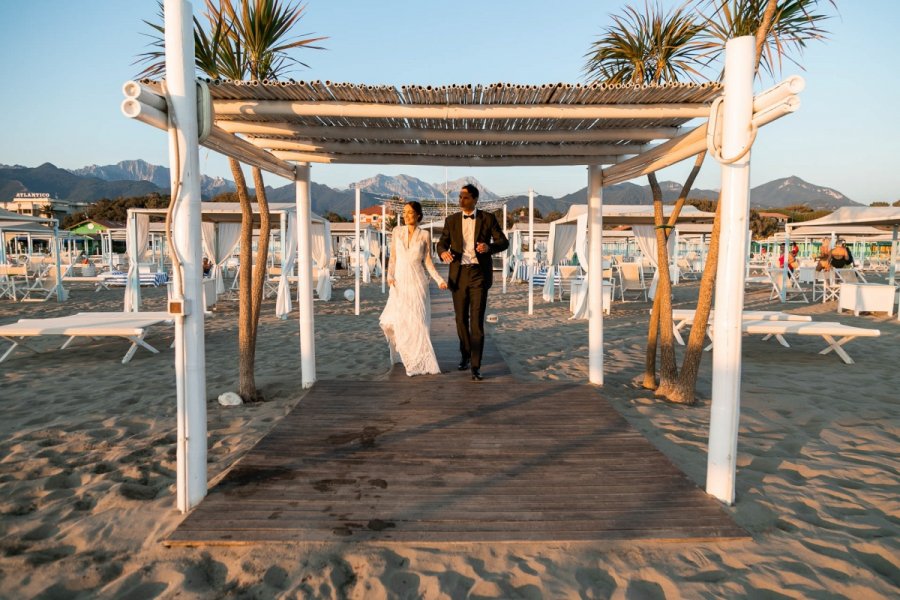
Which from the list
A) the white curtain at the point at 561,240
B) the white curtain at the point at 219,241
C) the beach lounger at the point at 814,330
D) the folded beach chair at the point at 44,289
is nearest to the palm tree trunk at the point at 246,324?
the beach lounger at the point at 814,330

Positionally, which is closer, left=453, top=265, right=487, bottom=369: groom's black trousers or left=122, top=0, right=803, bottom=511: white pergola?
left=122, top=0, right=803, bottom=511: white pergola

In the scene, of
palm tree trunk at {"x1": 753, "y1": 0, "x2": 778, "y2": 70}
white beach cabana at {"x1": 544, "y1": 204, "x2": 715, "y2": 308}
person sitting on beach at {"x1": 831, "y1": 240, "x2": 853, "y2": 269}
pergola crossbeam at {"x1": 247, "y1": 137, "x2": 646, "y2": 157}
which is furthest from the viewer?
person sitting on beach at {"x1": 831, "y1": 240, "x2": 853, "y2": 269}

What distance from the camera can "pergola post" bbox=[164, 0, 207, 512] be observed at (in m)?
2.46

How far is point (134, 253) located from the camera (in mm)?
10609

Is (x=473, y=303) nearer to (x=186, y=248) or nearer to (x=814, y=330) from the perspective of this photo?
(x=186, y=248)

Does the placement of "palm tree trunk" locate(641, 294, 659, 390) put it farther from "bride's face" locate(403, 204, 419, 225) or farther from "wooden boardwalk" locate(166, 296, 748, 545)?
"bride's face" locate(403, 204, 419, 225)

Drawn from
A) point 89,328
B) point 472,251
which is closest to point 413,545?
point 472,251

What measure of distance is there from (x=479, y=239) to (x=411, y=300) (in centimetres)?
91

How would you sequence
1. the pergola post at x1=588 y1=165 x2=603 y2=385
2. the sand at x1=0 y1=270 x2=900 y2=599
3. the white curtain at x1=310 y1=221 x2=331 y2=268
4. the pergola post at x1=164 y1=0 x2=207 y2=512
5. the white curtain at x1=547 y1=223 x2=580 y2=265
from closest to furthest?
the sand at x1=0 y1=270 x2=900 y2=599 < the pergola post at x1=164 y1=0 x2=207 y2=512 < the pergola post at x1=588 y1=165 x2=603 y2=385 < the white curtain at x1=547 y1=223 x2=580 y2=265 < the white curtain at x1=310 y1=221 x2=331 y2=268

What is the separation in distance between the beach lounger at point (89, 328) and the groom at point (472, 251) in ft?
13.5

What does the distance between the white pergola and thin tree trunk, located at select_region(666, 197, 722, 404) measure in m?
0.88

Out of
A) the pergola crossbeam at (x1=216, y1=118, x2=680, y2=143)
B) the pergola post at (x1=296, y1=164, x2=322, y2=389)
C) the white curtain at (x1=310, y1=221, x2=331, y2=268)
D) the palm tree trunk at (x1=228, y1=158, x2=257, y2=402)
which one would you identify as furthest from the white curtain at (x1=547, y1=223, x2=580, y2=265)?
the palm tree trunk at (x1=228, y1=158, x2=257, y2=402)

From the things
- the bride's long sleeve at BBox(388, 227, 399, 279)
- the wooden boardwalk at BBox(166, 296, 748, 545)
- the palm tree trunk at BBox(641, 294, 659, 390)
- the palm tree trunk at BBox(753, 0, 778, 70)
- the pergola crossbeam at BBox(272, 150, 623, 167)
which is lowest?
the wooden boardwalk at BBox(166, 296, 748, 545)

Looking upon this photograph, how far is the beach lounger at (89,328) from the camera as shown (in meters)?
5.98
